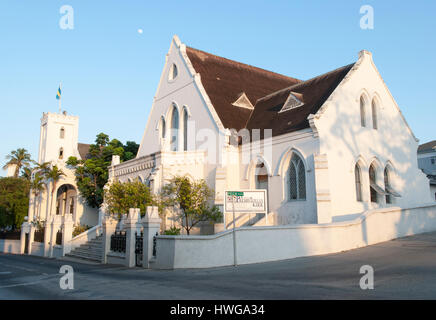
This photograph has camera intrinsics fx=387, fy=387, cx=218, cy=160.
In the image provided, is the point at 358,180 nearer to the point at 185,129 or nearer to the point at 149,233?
Result: the point at 185,129

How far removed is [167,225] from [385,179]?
13.7 metres

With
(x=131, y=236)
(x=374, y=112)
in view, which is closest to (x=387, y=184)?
(x=374, y=112)

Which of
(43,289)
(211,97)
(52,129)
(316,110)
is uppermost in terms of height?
(52,129)

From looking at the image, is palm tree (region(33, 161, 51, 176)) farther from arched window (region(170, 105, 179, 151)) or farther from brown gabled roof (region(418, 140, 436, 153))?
brown gabled roof (region(418, 140, 436, 153))

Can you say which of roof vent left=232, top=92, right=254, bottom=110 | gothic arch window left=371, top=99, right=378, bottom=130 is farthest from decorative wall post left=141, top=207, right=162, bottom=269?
gothic arch window left=371, top=99, right=378, bottom=130

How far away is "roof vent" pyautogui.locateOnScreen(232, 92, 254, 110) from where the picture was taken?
→ 27822 mm

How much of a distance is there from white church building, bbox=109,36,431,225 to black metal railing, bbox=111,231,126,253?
4.80 meters

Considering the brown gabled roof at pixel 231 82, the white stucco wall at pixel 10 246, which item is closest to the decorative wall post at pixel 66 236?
the white stucco wall at pixel 10 246

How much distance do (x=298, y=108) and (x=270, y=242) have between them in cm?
1126

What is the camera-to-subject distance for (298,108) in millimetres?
23297

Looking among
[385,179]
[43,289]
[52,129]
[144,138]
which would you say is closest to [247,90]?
[144,138]

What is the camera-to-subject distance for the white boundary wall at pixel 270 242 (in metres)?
13.5
